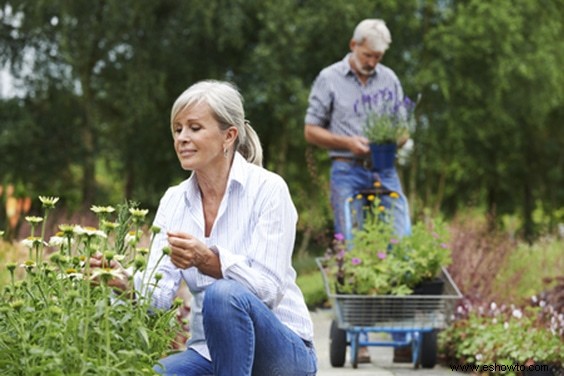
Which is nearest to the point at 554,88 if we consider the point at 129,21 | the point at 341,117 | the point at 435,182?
the point at 435,182

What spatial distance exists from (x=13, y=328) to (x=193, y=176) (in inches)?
37.4

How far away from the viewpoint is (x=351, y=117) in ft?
24.4

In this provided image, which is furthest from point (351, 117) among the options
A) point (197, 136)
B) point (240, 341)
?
point (240, 341)

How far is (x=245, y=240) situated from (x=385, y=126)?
3397 mm

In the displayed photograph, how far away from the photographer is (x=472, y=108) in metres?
23.8

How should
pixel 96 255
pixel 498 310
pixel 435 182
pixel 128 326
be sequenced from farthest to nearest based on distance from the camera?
1. pixel 435 182
2. pixel 498 310
3. pixel 96 255
4. pixel 128 326

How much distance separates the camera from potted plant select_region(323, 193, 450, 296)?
22.4 feet

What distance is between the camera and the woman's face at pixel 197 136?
386 centimetres

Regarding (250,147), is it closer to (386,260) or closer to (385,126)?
(386,260)

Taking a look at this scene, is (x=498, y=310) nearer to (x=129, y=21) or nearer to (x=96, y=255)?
(x=96, y=255)

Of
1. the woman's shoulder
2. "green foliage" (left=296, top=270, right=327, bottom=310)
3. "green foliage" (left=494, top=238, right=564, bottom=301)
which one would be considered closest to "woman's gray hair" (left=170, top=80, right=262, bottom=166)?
the woman's shoulder

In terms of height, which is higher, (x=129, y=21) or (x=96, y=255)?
(x=129, y=21)

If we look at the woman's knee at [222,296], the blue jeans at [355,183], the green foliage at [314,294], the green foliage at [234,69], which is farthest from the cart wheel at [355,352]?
the green foliage at [234,69]

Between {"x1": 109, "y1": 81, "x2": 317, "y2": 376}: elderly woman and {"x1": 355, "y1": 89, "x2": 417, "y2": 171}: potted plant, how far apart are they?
10.3 ft
